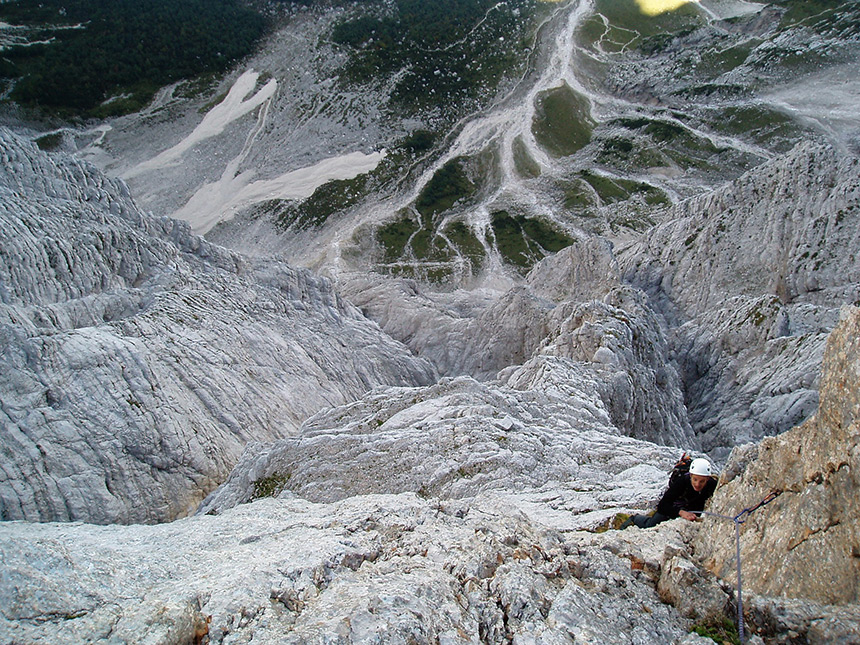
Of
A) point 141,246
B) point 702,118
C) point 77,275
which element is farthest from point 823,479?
point 702,118

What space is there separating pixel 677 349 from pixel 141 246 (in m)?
36.3

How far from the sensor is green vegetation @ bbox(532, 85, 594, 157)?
113 m

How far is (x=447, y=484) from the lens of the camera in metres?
17.7

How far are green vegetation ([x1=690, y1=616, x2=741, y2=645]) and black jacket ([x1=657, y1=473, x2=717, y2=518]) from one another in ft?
12.2

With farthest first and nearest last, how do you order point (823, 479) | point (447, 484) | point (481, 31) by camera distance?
point (481, 31) → point (447, 484) → point (823, 479)

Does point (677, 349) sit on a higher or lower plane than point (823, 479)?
lower

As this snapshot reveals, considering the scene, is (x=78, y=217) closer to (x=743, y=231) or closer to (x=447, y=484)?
(x=447, y=484)

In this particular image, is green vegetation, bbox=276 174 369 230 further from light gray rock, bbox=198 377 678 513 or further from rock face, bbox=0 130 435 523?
light gray rock, bbox=198 377 678 513

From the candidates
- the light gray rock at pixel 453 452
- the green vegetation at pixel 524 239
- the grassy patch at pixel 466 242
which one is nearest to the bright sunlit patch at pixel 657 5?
the green vegetation at pixel 524 239

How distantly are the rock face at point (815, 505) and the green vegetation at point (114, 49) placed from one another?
124 meters

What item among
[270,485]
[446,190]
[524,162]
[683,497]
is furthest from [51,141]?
[683,497]

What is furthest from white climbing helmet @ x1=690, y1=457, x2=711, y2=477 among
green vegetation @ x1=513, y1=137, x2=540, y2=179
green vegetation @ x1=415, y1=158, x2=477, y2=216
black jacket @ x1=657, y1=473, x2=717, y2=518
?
green vegetation @ x1=513, y1=137, x2=540, y2=179

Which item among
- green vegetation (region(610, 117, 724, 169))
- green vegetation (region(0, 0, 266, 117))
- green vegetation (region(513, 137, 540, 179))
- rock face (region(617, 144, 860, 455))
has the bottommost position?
rock face (region(617, 144, 860, 455))

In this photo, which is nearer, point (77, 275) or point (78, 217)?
point (77, 275)
